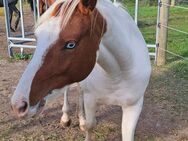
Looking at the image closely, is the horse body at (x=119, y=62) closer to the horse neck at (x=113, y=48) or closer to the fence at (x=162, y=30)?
the horse neck at (x=113, y=48)

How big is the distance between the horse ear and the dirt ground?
1.58 m

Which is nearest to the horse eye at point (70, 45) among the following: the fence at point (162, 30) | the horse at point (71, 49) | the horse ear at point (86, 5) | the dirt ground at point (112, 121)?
the horse at point (71, 49)

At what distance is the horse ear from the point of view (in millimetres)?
1536

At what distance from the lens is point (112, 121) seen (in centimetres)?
317

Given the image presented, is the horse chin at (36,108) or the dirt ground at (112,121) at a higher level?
the horse chin at (36,108)

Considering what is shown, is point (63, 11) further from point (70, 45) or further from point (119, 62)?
point (119, 62)

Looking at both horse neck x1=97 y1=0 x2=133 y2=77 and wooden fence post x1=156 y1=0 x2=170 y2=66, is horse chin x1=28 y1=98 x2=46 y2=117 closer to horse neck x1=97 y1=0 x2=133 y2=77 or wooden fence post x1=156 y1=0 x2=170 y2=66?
horse neck x1=97 y1=0 x2=133 y2=77

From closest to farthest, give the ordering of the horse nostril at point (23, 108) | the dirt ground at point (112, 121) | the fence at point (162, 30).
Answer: the horse nostril at point (23, 108)
the dirt ground at point (112, 121)
the fence at point (162, 30)

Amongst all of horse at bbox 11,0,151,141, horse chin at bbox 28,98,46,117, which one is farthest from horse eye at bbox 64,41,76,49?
horse chin at bbox 28,98,46,117

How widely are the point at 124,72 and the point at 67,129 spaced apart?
47.1 inches

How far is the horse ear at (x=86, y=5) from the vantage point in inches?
60.5

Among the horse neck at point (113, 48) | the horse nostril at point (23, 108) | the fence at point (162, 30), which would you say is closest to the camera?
the horse nostril at point (23, 108)

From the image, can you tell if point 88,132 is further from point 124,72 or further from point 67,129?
point 124,72

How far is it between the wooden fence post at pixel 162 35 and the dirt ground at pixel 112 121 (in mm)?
781
